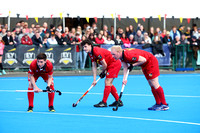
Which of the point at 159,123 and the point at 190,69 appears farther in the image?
the point at 190,69

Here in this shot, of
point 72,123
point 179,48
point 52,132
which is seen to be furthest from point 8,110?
point 179,48

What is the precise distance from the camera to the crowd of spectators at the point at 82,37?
70.1ft

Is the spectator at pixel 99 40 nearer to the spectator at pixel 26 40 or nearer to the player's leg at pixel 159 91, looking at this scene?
the spectator at pixel 26 40

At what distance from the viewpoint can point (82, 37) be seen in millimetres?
22109

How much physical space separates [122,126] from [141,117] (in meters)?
1.25

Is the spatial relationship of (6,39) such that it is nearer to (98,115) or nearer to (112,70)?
(112,70)

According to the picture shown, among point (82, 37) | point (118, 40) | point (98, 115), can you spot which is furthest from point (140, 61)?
point (118, 40)

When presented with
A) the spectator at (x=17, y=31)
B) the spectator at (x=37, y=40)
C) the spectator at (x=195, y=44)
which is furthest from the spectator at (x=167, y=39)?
the spectator at (x=17, y=31)

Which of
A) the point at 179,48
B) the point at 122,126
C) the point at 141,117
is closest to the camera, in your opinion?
the point at 122,126

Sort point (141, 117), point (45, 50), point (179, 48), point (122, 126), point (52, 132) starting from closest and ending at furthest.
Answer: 1. point (52, 132)
2. point (122, 126)
3. point (141, 117)
4. point (45, 50)
5. point (179, 48)

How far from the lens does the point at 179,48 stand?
24141 millimetres

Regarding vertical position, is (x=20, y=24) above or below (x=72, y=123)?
above

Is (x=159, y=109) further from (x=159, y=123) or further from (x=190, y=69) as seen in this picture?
(x=190, y=69)

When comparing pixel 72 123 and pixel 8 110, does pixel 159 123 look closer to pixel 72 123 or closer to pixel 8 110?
pixel 72 123
